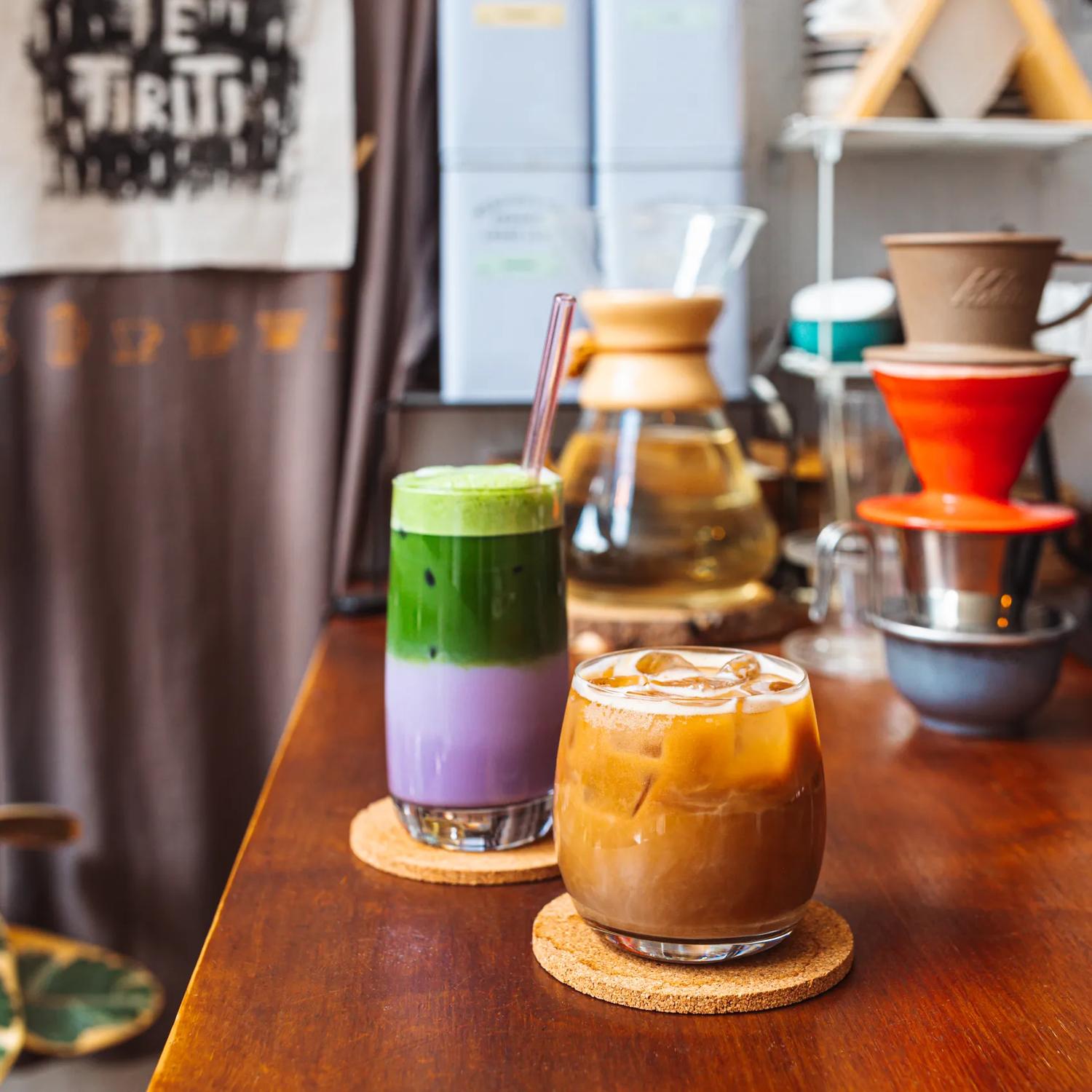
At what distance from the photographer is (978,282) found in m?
0.93

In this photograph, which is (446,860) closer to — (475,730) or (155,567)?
(475,730)

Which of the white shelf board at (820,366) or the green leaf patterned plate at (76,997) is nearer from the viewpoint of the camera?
the white shelf board at (820,366)

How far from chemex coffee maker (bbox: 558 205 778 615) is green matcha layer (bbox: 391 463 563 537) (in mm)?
417

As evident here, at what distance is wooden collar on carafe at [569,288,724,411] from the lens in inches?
44.1

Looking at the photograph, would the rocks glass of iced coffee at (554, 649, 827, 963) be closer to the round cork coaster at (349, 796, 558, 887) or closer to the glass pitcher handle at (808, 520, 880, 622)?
the round cork coaster at (349, 796, 558, 887)

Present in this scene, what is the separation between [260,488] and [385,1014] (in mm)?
1338

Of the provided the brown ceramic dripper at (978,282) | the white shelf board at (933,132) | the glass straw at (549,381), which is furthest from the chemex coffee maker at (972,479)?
the white shelf board at (933,132)

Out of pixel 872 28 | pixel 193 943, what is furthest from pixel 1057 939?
pixel 193 943

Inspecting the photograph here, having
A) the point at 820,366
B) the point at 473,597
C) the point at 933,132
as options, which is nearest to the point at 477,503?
the point at 473,597

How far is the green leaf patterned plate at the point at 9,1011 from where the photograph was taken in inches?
63.7

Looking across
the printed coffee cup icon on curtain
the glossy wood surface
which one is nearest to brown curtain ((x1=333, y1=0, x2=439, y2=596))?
the printed coffee cup icon on curtain

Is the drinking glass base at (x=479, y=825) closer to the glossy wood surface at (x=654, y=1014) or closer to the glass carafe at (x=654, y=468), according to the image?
the glossy wood surface at (x=654, y=1014)

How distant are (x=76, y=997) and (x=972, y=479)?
139cm

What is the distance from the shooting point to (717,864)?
0.56m
